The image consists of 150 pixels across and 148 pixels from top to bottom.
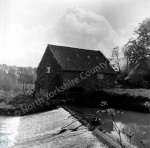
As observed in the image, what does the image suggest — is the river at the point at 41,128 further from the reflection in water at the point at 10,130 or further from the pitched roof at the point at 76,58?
the pitched roof at the point at 76,58

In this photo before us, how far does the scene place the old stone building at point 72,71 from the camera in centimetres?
2433

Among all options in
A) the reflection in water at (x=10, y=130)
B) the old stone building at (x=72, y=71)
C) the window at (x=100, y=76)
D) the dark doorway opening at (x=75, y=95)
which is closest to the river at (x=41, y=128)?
the reflection in water at (x=10, y=130)

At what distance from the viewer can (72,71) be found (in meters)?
25.0

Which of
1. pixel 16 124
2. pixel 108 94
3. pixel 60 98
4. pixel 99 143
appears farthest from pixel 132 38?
pixel 99 143

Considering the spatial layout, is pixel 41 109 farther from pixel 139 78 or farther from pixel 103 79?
pixel 139 78

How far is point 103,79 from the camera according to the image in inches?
1113

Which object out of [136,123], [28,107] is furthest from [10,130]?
[136,123]

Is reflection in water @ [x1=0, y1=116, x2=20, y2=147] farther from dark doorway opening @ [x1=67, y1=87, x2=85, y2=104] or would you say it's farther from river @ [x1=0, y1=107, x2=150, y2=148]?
dark doorway opening @ [x1=67, y1=87, x2=85, y2=104]

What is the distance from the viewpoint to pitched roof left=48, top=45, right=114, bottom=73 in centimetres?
2563

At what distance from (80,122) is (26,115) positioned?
967cm

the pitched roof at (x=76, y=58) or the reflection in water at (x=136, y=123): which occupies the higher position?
the pitched roof at (x=76, y=58)

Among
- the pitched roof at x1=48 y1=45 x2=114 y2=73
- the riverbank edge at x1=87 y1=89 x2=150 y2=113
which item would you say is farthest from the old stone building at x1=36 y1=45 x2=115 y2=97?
the riverbank edge at x1=87 y1=89 x2=150 y2=113

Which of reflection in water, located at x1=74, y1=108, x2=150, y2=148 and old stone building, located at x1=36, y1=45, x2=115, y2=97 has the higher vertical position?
old stone building, located at x1=36, y1=45, x2=115, y2=97

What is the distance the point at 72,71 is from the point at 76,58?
3.44 meters
